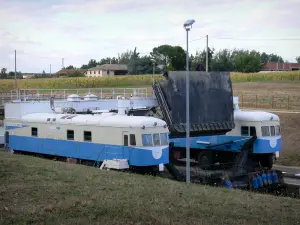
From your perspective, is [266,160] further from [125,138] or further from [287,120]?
[287,120]

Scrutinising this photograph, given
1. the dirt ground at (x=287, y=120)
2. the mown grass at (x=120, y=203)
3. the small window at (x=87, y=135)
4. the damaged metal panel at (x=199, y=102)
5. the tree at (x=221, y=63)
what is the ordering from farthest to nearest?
the tree at (x=221, y=63), the dirt ground at (x=287, y=120), the damaged metal panel at (x=199, y=102), the small window at (x=87, y=135), the mown grass at (x=120, y=203)

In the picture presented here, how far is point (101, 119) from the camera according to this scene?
77.5 feet

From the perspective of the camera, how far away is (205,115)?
25.4m

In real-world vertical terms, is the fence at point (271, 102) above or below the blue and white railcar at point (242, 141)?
above

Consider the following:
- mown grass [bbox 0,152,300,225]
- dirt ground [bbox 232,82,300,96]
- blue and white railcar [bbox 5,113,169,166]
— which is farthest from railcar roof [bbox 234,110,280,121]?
dirt ground [bbox 232,82,300,96]

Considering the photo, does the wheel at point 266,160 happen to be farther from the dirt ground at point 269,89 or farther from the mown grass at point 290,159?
the dirt ground at point 269,89

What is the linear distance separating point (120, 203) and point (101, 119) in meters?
11.9

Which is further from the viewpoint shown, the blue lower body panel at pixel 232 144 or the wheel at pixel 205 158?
the wheel at pixel 205 158

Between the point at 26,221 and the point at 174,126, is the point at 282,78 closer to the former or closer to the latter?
the point at 174,126

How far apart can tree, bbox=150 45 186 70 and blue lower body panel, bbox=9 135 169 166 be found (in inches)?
1939

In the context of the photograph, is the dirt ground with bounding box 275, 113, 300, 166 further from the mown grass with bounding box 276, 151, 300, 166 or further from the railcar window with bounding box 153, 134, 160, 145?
the railcar window with bounding box 153, 134, 160, 145

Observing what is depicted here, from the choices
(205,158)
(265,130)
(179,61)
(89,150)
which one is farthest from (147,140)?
(179,61)

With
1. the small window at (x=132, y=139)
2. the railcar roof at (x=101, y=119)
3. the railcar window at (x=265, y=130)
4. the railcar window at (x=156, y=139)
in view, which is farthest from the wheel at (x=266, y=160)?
the small window at (x=132, y=139)

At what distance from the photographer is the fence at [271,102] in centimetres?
4872
